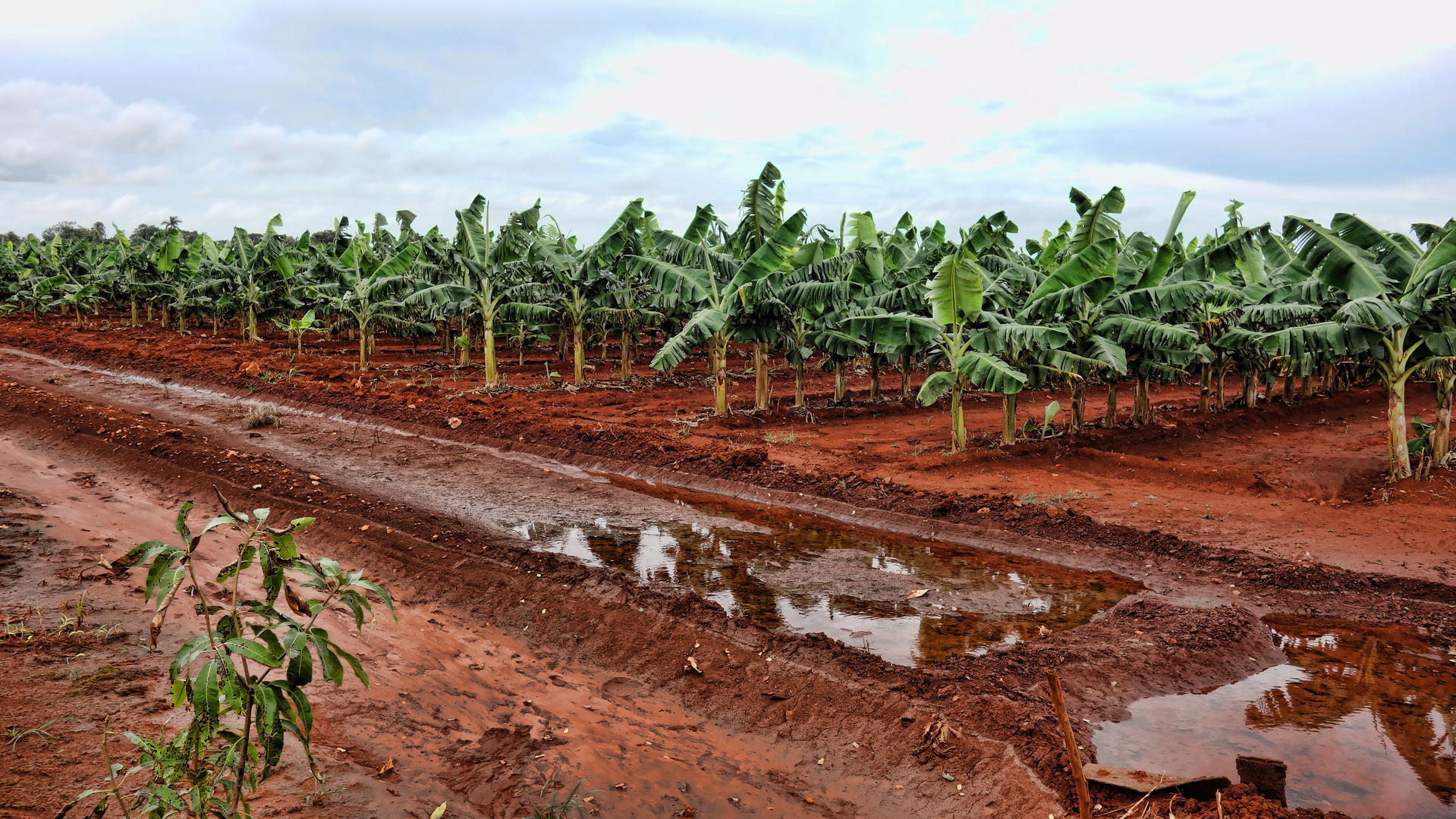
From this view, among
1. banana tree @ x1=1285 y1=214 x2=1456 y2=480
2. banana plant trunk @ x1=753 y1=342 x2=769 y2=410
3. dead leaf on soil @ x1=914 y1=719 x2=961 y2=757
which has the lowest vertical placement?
dead leaf on soil @ x1=914 y1=719 x2=961 y2=757

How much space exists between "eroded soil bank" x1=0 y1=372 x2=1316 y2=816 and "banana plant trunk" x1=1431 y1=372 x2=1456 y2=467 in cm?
667

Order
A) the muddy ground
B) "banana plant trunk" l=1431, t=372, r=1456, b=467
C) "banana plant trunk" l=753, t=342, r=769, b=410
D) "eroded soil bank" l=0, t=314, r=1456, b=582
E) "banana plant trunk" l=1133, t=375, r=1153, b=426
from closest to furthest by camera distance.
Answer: the muddy ground → "eroded soil bank" l=0, t=314, r=1456, b=582 → "banana plant trunk" l=1431, t=372, r=1456, b=467 → "banana plant trunk" l=1133, t=375, r=1153, b=426 → "banana plant trunk" l=753, t=342, r=769, b=410

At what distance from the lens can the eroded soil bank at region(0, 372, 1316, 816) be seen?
180 inches

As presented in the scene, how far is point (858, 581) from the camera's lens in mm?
8625

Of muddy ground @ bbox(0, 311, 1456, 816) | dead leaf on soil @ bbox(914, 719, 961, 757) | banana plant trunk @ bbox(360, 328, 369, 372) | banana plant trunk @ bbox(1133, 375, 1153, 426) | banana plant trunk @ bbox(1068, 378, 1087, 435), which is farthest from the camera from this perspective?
banana plant trunk @ bbox(360, 328, 369, 372)

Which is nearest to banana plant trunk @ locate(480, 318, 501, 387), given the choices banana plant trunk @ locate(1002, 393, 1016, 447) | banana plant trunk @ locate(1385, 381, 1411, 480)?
banana plant trunk @ locate(1002, 393, 1016, 447)

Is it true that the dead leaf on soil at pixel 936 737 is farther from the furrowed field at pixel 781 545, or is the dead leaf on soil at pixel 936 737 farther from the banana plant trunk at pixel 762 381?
the banana plant trunk at pixel 762 381

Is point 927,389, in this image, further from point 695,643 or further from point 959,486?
point 695,643

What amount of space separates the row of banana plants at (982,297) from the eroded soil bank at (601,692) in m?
5.89

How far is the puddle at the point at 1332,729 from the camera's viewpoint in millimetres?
5008

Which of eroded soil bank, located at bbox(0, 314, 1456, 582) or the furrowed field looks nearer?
the furrowed field

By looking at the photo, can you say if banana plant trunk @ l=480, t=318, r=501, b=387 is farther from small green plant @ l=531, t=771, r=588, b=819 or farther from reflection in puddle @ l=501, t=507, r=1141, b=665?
small green plant @ l=531, t=771, r=588, b=819

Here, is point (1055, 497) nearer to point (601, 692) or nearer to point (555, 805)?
point (601, 692)

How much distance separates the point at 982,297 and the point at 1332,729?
25.1 ft
